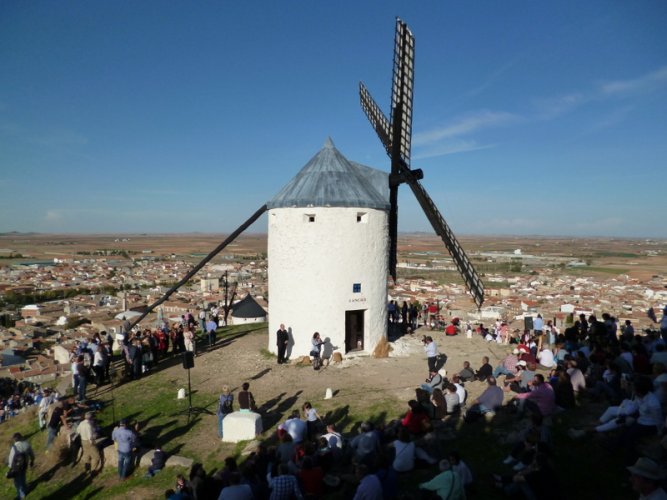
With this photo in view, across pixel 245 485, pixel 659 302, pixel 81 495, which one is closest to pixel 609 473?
pixel 245 485

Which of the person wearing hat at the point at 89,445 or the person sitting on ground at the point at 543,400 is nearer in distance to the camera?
the person sitting on ground at the point at 543,400

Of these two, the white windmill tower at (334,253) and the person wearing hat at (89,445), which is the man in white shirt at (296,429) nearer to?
the person wearing hat at (89,445)

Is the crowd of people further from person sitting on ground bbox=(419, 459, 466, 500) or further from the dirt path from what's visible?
the dirt path

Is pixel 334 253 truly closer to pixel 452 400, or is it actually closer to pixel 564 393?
pixel 452 400

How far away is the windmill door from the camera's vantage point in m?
14.1

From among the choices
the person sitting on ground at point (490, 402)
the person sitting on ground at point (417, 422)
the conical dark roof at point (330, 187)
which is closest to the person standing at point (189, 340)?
the conical dark roof at point (330, 187)

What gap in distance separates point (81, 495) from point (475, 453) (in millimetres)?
7689

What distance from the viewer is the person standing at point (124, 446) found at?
27.1 ft

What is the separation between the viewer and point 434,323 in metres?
19.2

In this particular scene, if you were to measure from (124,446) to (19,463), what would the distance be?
226 cm

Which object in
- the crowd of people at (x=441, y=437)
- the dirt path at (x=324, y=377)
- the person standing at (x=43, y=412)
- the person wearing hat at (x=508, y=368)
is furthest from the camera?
the person standing at (x=43, y=412)

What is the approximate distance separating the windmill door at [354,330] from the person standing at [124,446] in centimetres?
727

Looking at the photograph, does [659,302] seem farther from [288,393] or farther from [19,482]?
[19,482]

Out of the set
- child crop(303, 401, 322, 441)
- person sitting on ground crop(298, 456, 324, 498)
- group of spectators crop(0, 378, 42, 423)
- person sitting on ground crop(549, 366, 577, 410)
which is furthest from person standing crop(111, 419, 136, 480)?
group of spectators crop(0, 378, 42, 423)
